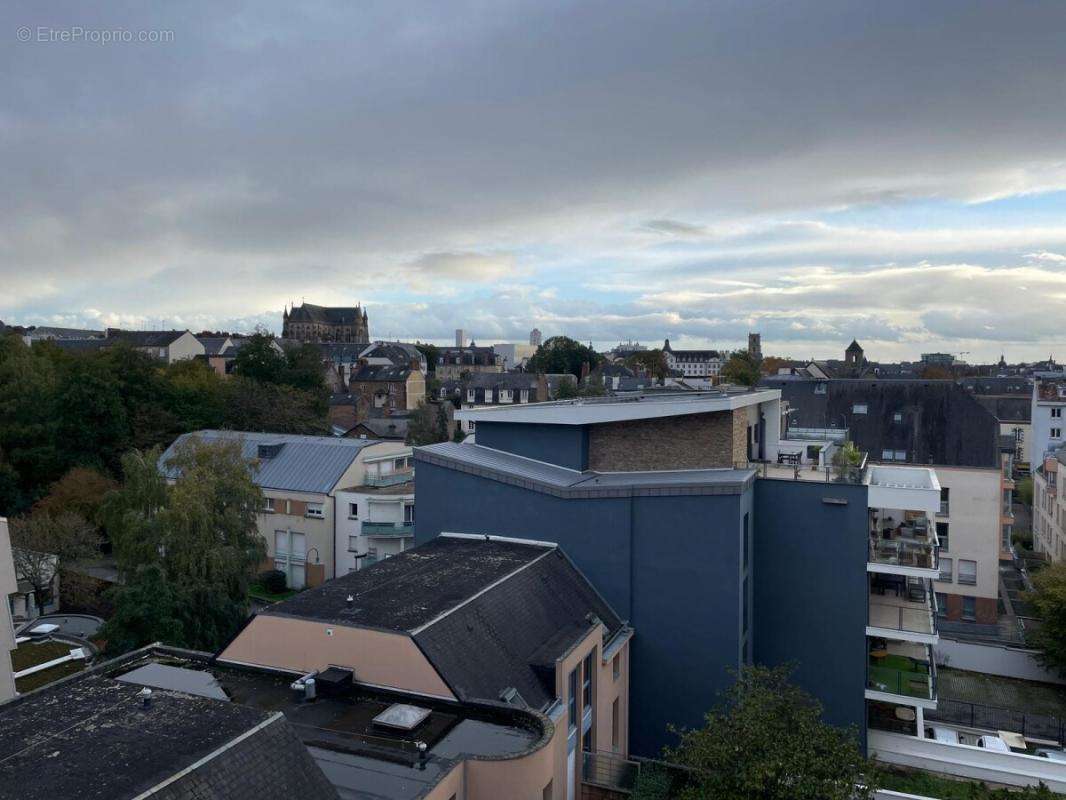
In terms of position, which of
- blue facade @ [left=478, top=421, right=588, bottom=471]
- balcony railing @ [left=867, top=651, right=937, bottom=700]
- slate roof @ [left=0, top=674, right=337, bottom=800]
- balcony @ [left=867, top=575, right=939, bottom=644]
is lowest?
balcony railing @ [left=867, top=651, right=937, bottom=700]

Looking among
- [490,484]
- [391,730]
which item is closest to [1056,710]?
[490,484]

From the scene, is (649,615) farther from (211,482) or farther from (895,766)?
(211,482)

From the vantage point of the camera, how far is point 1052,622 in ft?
86.2

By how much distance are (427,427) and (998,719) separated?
41.5 m

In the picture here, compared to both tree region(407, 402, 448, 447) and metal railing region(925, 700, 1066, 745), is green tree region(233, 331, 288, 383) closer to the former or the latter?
tree region(407, 402, 448, 447)

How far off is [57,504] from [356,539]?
14.8 meters

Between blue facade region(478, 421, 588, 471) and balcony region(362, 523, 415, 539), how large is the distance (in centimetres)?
1146

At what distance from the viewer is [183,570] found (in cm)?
2516

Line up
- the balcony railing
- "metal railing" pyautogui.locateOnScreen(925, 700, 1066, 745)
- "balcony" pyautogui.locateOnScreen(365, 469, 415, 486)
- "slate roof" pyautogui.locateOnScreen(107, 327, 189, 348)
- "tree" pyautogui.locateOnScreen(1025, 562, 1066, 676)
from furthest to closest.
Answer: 1. "slate roof" pyautogui.locateOnScreen(107, 327, 189, 348)
2. "balcony" pyautogui.locateOnScreen(365, 469, 415, 486)
3. "tree" pyautogui.locateOnScreen(1025, 562, 1066, 676)
4. "metal railing" pyautogui.locateOnScreen(925, 700, 1066, 745)
5. the balcony railing

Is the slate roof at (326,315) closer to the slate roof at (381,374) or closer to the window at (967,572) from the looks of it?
the slate roof at (381,374)

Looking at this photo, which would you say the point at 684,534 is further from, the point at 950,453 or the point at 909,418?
the point at 909,418

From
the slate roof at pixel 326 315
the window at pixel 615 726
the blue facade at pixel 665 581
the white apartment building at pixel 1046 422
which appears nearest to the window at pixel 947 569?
the blue facade at pixel 665 581

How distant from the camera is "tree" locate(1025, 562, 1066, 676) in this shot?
2586 centimetres

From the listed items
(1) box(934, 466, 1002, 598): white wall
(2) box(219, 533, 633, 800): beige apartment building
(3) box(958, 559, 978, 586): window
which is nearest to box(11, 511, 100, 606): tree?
(2) box(219, 533, 633, 800): beige apartment building
